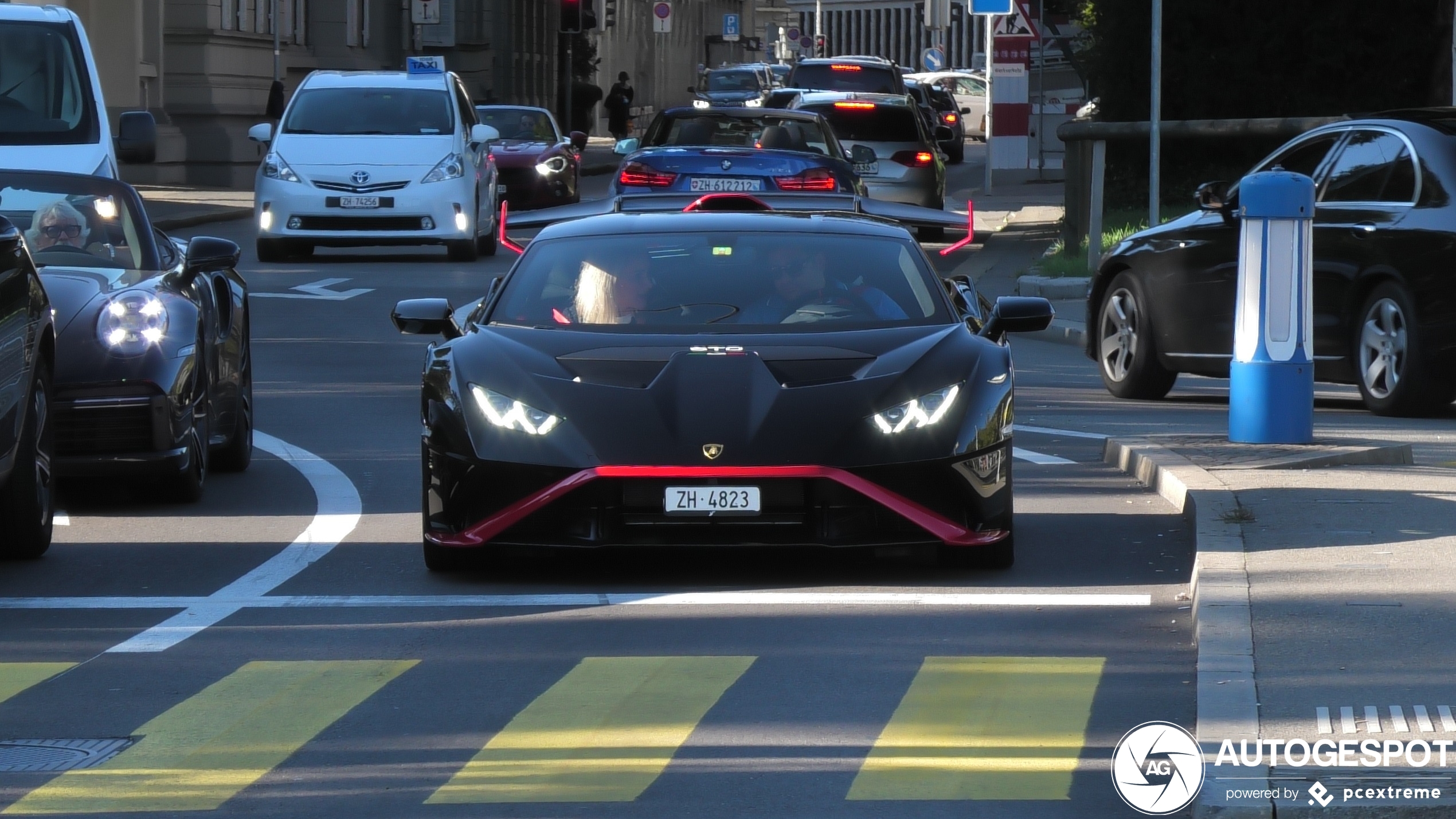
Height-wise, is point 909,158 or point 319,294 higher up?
point 909,158

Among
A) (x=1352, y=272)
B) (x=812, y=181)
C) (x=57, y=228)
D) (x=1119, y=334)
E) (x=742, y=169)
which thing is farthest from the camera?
(x=812, y=181)

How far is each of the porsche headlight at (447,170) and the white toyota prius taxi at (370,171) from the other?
1 cm

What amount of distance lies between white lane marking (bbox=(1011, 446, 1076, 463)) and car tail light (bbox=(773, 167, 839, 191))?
23.2 feet

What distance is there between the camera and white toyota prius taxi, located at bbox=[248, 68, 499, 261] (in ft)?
81.4

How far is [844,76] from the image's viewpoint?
44.4 m

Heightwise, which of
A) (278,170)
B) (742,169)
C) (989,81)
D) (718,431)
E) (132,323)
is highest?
(989,81)

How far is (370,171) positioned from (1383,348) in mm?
13435

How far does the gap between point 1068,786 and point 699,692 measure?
135 centimetres

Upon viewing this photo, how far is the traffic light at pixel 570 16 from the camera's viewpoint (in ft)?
143

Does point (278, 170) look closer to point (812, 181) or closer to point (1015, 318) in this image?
point (812, 181)

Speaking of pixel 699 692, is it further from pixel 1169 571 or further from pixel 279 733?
pixel 1169 571

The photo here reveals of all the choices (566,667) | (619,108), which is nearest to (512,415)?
(566,667)

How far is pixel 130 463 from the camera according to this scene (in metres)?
10.1

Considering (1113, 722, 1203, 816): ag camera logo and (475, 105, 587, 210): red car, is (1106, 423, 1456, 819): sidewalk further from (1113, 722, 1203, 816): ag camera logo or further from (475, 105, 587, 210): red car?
(475, 105, 587, 210): red car
